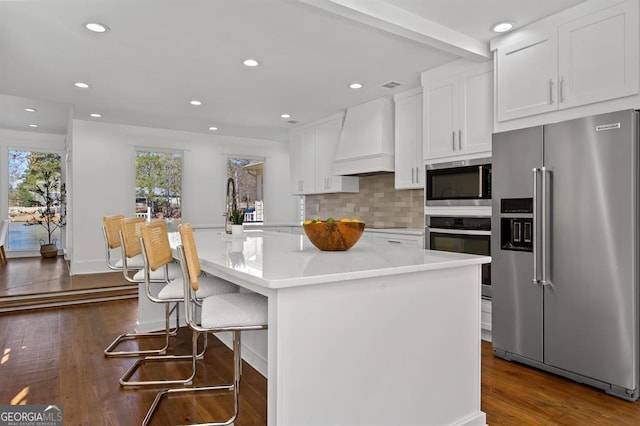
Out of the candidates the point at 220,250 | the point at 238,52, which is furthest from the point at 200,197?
the point at 220,250

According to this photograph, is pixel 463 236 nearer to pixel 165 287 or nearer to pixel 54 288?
pixel 165 287

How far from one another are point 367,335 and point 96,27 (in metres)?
2.94

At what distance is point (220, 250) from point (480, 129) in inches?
94.1

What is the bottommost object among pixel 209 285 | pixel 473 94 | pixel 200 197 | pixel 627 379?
pixel 627 379

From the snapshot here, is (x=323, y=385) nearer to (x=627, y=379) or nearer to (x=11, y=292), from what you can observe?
(x=627, y=379)

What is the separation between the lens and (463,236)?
3.44m

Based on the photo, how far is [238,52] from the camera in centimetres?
339

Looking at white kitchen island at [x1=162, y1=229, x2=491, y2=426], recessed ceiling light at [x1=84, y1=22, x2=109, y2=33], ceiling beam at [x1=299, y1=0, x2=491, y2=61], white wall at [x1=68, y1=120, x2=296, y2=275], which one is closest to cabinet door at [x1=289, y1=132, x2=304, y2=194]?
white wall at [x1=68, y1=120, x2=296, y2=275]

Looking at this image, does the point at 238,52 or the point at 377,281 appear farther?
the point at 238,52

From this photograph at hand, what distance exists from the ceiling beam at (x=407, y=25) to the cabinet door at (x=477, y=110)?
164 millimetres

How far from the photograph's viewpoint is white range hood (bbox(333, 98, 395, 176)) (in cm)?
464

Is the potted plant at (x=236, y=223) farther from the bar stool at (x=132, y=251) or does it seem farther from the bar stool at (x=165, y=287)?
the bar stool at (x=165, y=287)

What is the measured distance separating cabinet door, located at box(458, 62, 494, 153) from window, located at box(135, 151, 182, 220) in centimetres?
525

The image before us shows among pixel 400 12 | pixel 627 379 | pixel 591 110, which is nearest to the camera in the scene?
pixel 627 379
